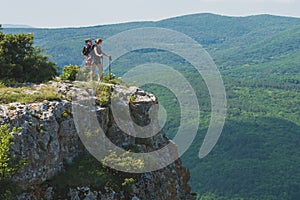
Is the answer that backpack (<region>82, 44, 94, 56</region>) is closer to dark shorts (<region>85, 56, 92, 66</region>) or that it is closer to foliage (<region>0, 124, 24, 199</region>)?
dark shorts (<region>85, 56, 92, 66</region>)

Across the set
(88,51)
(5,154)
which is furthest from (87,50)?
(5,154)

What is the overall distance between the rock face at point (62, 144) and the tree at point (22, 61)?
115cm

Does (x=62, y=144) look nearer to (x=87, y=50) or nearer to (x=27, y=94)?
(x=27, y=94)

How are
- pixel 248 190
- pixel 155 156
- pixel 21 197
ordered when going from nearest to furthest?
1. pixel 21 197
2. pixel 155 156
3. pixel 248 190

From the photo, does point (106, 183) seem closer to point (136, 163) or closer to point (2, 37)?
point (136, 163)

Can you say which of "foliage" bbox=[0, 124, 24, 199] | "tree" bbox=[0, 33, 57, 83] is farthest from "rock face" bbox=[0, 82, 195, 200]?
"tree" bbox=[0, 33, 57, 83]

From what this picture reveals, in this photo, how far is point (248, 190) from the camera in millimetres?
152625

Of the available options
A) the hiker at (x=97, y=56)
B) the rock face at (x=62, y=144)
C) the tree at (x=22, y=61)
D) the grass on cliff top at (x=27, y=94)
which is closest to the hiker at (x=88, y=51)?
the hiker at (x=97, y=56)

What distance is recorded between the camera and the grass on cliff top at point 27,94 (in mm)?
13930

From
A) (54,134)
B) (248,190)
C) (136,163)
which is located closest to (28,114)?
(54,134)

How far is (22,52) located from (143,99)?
5.02 metres

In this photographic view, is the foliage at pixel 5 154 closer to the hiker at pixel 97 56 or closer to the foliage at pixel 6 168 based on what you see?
the foliage at pixel 6 168

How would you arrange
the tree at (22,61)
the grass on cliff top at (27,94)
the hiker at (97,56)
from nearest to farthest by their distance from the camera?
the grass on cliff top at (27,94) → the tree at (22,61) → the hiker at (97,56)

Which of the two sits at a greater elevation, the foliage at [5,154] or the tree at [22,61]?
the tree at [22,61]
